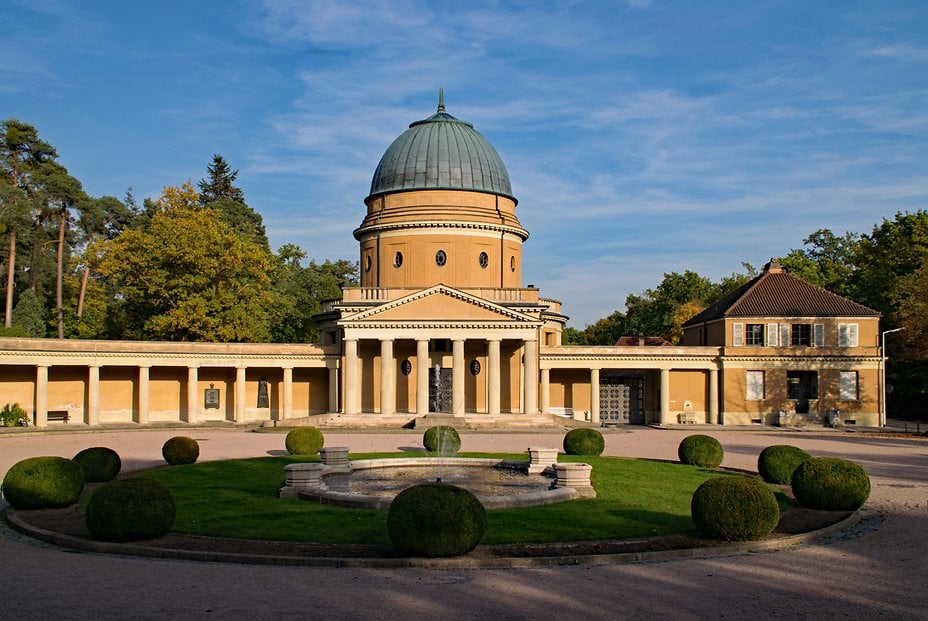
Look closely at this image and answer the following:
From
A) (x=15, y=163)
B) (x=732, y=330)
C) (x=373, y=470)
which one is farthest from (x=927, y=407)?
(x=15, y=163)

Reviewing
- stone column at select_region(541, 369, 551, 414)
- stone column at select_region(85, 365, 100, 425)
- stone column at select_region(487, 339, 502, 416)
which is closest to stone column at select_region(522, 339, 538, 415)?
stone column at select_region(487, 339, 502, 416)

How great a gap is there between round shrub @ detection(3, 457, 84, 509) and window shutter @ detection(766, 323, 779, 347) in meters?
45.6

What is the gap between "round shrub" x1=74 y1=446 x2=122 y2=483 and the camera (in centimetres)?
2452

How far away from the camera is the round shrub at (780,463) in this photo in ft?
83.7

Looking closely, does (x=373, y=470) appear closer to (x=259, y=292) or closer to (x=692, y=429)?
Result: (x=692, y=429)

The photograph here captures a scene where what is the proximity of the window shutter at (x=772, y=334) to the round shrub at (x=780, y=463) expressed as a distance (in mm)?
32056

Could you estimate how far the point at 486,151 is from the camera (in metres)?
61.2

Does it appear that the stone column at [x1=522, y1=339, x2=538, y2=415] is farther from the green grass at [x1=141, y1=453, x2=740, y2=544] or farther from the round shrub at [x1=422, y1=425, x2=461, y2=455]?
A: the green grass at [x1=141, y1=453, x2=740, y2=544]

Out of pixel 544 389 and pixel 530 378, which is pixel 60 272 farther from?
pixel 530 378

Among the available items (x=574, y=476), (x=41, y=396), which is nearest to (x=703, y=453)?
(x=574, y=476)

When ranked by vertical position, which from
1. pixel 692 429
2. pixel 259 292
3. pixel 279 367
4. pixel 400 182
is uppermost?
pixel 400 182

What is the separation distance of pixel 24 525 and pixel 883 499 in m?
20.3

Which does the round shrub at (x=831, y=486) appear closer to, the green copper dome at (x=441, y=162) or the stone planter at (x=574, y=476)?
the stone planter at (x=574, y=476)

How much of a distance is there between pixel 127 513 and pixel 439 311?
35751 millimetres
